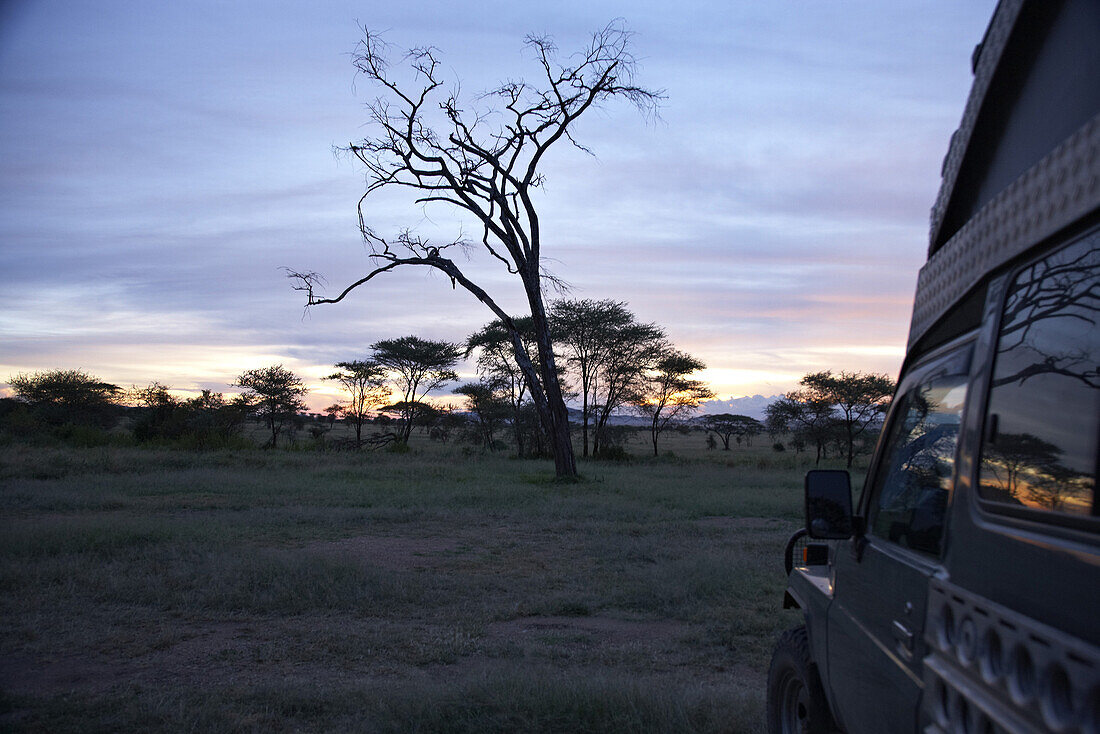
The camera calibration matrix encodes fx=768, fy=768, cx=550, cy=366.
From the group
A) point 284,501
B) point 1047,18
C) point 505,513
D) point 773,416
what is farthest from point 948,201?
point 773,416

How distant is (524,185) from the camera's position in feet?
62.7

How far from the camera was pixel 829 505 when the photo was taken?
2.29 m

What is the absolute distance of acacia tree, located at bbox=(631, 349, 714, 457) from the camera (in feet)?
112

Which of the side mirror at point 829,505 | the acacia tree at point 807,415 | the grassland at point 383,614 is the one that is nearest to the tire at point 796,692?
the side mirror at point 829,505

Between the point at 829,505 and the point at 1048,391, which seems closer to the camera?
the point at 1048,391

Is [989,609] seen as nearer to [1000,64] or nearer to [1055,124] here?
[1055,124]

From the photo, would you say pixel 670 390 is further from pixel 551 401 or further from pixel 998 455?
pixel 998 455

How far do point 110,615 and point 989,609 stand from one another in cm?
645

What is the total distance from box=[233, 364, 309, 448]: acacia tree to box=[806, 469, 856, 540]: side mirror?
114 ft

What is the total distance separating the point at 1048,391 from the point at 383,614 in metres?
5.84

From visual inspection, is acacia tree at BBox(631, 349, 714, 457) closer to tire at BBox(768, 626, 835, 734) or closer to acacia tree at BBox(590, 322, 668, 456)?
acacia tree at BBox(590, 322, 668, 456)

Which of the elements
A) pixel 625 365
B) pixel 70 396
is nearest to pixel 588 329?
pixel 625 365

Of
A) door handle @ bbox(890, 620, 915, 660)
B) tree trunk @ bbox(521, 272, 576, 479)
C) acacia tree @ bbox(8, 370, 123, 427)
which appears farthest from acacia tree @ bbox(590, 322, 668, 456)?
door handle @ bbox(890, 620, 915, 660)

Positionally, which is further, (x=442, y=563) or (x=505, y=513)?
(x=505, y=513)
